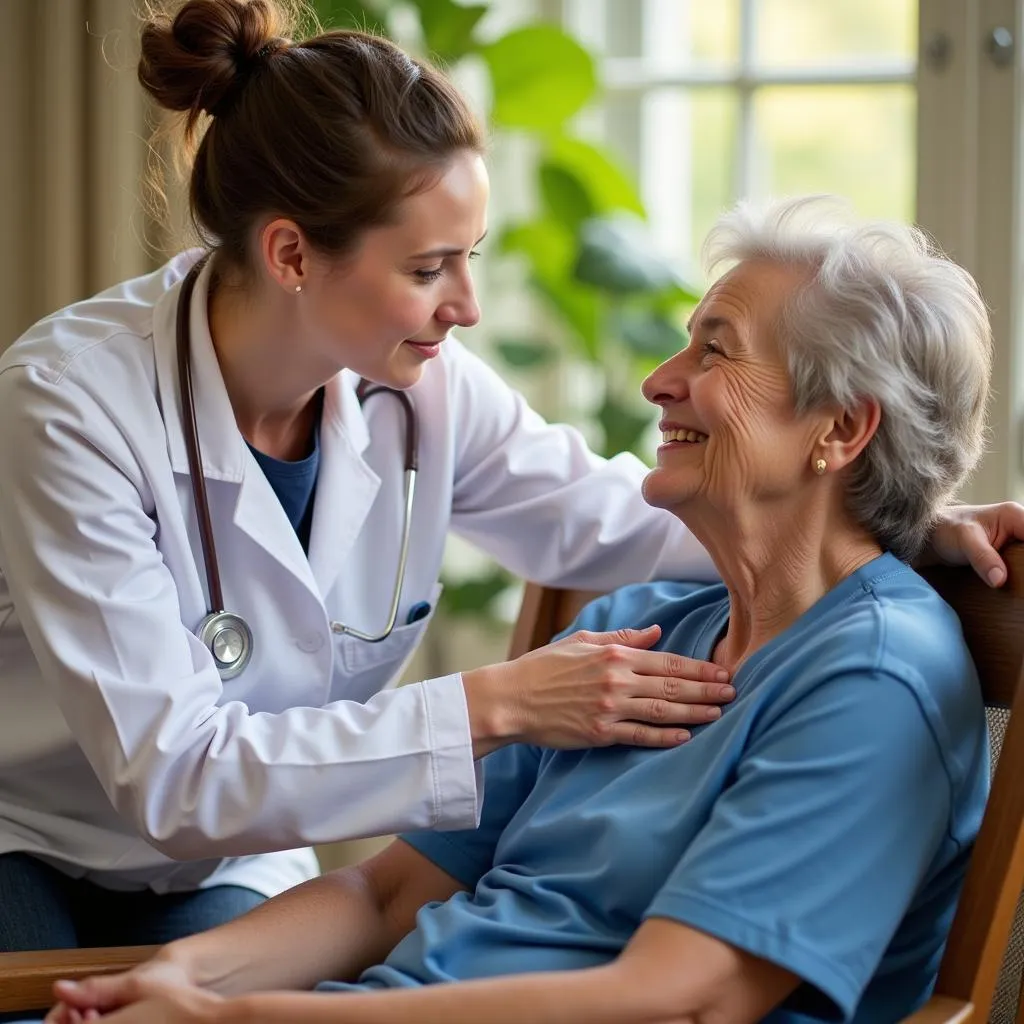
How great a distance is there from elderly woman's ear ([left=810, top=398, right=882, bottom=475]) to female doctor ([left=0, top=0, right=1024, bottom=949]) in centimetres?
15

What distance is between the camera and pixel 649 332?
2.48m

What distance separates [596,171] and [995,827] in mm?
1619

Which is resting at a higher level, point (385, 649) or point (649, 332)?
point (649, 332)

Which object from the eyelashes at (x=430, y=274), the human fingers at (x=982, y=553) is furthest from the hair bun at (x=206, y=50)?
the human fingers at (x=982, y=553)

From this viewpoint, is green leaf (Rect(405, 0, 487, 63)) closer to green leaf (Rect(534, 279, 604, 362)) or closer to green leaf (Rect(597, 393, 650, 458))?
green leaf (Rect(534, 279, 604, 362))

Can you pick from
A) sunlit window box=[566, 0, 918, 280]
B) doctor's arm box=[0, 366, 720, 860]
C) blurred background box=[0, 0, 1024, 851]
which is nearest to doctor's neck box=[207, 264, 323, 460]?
doctor's arm box=[0, 366, 720, 860]

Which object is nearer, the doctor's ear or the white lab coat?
the white lab coat

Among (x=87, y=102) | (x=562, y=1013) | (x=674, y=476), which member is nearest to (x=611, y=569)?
(x=674, y=476)

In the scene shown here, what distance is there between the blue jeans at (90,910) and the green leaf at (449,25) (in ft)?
4.79

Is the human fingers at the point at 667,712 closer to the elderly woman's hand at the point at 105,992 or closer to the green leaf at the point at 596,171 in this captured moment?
the elderly woman's hand at the point at 105,992

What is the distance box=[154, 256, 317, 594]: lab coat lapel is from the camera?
1.57 meters

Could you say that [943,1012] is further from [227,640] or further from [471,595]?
[471,595]

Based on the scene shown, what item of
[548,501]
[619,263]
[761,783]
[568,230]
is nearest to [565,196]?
[568,230]

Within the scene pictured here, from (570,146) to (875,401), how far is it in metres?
1.34
